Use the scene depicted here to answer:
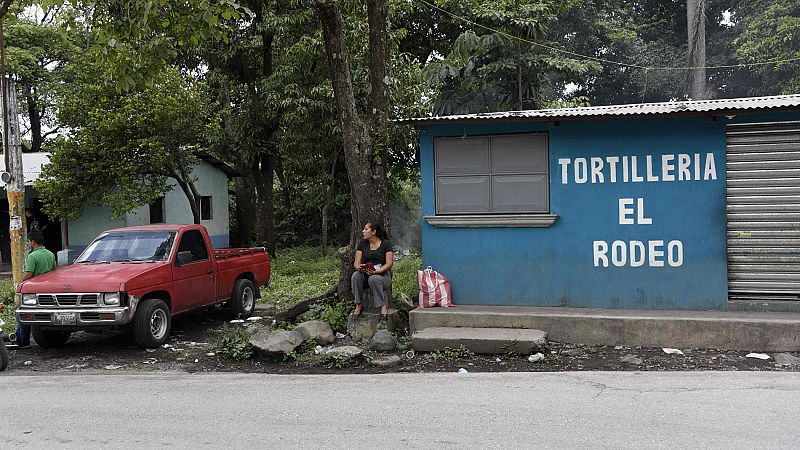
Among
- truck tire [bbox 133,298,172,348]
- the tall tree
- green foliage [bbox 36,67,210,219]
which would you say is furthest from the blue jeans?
the tall tree

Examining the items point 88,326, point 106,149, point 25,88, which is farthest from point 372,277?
point 25,88

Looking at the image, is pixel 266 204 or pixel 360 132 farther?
pixel 266 204

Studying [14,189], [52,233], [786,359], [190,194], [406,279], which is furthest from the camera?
[52,233]

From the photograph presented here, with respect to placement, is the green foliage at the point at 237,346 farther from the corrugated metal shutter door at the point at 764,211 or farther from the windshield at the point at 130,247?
the corrugated metal shutter door at the point at 764,211

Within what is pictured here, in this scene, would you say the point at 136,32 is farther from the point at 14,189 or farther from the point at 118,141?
the point at 118,141

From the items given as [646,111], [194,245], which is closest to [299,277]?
[194,245]

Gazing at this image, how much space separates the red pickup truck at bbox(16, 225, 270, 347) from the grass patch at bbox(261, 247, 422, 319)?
1320 millimetres

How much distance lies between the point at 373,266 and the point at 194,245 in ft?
10.7

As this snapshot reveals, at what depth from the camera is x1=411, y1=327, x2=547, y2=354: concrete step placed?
875cm

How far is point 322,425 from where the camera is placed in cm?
608

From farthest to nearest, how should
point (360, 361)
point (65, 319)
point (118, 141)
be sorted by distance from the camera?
1. point (118, 141)
2. point (65, 319)
3. point (360, 361)

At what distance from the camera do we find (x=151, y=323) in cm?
998

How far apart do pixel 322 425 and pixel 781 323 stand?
582cm

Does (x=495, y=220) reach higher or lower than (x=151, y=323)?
higher
